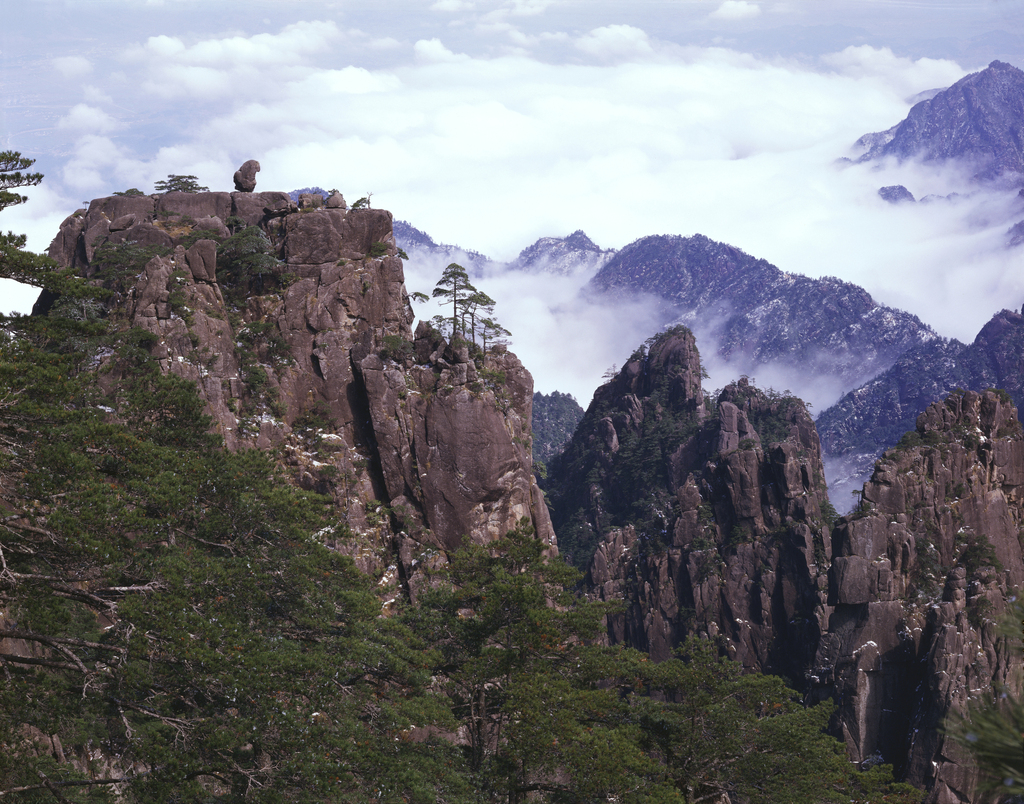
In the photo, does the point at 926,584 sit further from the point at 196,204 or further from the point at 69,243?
the point at 69,243

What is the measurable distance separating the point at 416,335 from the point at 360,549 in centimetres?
1856

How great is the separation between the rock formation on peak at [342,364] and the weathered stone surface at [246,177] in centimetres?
175

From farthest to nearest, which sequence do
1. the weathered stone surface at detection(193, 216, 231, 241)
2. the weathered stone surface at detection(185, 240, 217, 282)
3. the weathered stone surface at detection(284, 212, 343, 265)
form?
the weathered stone surface at detection(284, 212, 343, 265)
the weathered stone surface at detection(193, 216, 231, 241)
the weathered stone surface at detection(185, 240, 217, 282)

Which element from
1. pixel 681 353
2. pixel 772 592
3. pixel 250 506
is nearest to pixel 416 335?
pixel 250 506

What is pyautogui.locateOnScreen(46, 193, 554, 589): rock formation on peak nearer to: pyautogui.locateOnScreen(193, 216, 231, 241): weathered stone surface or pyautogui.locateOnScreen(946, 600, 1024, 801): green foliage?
pyautogui.locateOnScreen(193, 216, 231, 241): weathered stone surface

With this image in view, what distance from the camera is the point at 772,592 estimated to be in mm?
105062

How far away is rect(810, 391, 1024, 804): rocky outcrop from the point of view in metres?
74.8

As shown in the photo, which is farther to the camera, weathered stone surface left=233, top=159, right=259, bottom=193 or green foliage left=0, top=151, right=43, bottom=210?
weathered stone surface left=233, top=159, right=259, bottom=193

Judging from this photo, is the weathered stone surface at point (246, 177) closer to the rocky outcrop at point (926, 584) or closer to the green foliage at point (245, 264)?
the green foliage at point (245, 264)

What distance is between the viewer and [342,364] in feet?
209

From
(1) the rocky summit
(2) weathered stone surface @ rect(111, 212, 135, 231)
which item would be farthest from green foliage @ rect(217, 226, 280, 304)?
(2) weathered stone surface @ rect(111, 212, 135, 231)

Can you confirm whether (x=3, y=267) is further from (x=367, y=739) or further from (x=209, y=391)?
(x=209, y=391)

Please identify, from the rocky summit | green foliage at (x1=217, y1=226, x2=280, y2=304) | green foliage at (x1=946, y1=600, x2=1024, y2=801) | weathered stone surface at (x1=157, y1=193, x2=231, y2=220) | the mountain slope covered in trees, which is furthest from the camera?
weathered stone surface at (x1=157, y1=193, x2=231, y2=220)

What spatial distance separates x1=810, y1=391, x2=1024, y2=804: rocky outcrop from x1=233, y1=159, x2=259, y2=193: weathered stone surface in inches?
2640
